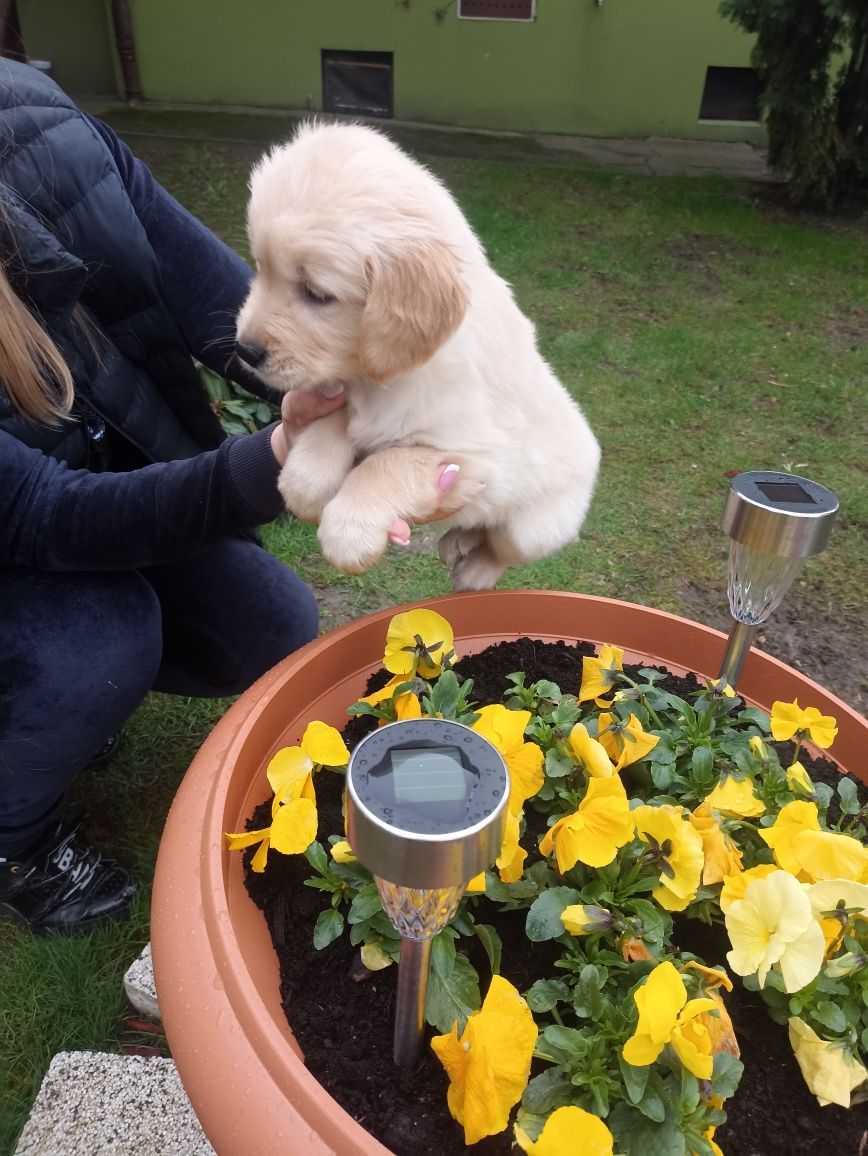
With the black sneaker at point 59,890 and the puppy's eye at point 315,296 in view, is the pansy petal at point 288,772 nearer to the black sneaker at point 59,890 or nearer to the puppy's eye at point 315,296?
the puppy's eye at point 315,296

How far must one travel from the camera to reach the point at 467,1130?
81 centimetres

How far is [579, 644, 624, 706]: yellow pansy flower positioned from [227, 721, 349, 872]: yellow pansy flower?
357 mm

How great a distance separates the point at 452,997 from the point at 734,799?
16.1 inches

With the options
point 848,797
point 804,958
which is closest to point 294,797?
point 804,958

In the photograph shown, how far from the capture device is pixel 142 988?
1674 millimetres

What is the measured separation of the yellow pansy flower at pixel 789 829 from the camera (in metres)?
0.99

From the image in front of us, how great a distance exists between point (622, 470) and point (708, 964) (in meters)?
2.96

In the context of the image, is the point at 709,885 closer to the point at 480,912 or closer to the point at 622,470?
the point at 480,912

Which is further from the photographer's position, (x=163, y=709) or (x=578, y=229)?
(x=578, y=229)

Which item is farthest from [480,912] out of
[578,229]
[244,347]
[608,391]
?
[578,229]

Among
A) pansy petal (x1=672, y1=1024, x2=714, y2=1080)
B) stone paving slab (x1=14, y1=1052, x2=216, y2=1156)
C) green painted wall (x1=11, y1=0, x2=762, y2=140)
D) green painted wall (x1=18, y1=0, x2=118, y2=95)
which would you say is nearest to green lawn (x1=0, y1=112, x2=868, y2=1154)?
stone paving slab (x1=14, y1=1052, x2=216, y2=1156)

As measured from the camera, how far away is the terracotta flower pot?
76 cm

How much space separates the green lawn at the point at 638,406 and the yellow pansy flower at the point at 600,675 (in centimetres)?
125

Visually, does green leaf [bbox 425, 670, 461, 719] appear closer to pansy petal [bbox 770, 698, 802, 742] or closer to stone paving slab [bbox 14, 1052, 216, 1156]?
pansy petal [bbox 770, 698, 802, 742]
